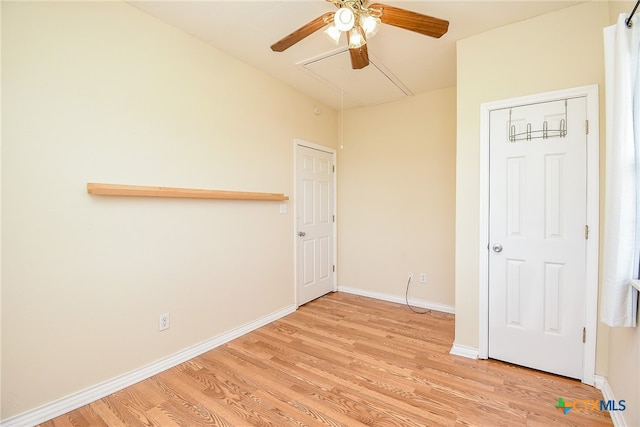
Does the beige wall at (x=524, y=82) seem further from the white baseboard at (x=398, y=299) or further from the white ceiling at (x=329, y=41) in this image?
the white baseboard at (x=398, y=299)

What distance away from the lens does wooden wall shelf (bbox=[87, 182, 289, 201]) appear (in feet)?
5.73

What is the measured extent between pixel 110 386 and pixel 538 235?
3208 millimetres

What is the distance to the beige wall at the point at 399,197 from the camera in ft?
10.7

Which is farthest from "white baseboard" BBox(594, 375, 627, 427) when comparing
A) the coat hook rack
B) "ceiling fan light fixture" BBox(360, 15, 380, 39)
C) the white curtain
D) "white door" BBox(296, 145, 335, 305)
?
"white door" BBox(296, 145, 335, 305)

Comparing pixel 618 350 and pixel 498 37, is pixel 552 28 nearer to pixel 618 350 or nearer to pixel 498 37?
pixel 498 37

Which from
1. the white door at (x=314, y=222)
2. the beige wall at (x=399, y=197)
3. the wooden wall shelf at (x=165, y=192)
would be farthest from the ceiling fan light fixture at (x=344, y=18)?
the beige wall at (x=399, y=197)

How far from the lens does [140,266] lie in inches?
78.6

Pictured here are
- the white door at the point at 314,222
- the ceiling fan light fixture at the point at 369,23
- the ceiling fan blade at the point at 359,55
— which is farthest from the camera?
the white door at the point at 314,222

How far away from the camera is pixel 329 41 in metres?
2.31

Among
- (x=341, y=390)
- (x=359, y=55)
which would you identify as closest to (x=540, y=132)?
(x=359, y=55)

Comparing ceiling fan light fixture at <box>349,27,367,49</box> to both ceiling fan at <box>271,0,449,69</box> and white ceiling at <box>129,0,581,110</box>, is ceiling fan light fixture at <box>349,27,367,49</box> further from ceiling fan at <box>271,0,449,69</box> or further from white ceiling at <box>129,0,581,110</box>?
white ceiling at <box>129,0,581,110</box>

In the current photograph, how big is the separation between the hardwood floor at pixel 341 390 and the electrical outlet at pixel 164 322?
1.09ft

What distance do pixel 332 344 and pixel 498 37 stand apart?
2.90 metres

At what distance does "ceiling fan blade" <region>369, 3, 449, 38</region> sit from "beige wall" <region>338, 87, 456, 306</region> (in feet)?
5.81
